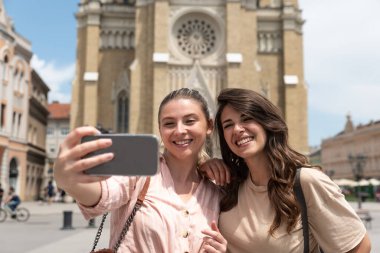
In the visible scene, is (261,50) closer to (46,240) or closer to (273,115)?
(46,240)

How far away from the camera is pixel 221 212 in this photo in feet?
7.96

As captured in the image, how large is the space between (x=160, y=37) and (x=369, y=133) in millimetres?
41472

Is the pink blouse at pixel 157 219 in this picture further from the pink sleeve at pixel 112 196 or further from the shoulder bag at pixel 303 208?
the shoulder bag at pixel 303 208

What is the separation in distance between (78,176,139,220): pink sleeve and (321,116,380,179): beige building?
50246 mm

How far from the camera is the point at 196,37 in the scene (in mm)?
33312

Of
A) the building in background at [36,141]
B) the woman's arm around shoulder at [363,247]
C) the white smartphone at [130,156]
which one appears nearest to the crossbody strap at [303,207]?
the woman's arm around shoulder at [363,247]

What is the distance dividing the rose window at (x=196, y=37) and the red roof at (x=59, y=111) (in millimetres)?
32992

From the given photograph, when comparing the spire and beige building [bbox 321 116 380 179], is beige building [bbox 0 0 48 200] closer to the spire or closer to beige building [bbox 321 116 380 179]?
the spire

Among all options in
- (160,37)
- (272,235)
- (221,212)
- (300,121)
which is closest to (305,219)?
(272,235)

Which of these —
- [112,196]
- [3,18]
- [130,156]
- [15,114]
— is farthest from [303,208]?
[15,114]

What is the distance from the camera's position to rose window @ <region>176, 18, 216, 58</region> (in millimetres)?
33094

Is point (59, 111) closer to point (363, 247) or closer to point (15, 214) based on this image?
point (15, 214)

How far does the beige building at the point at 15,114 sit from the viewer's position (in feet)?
99.7

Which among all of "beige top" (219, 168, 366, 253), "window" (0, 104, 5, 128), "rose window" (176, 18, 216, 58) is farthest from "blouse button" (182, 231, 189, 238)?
"rose window" (176, 18, 216, 58)
